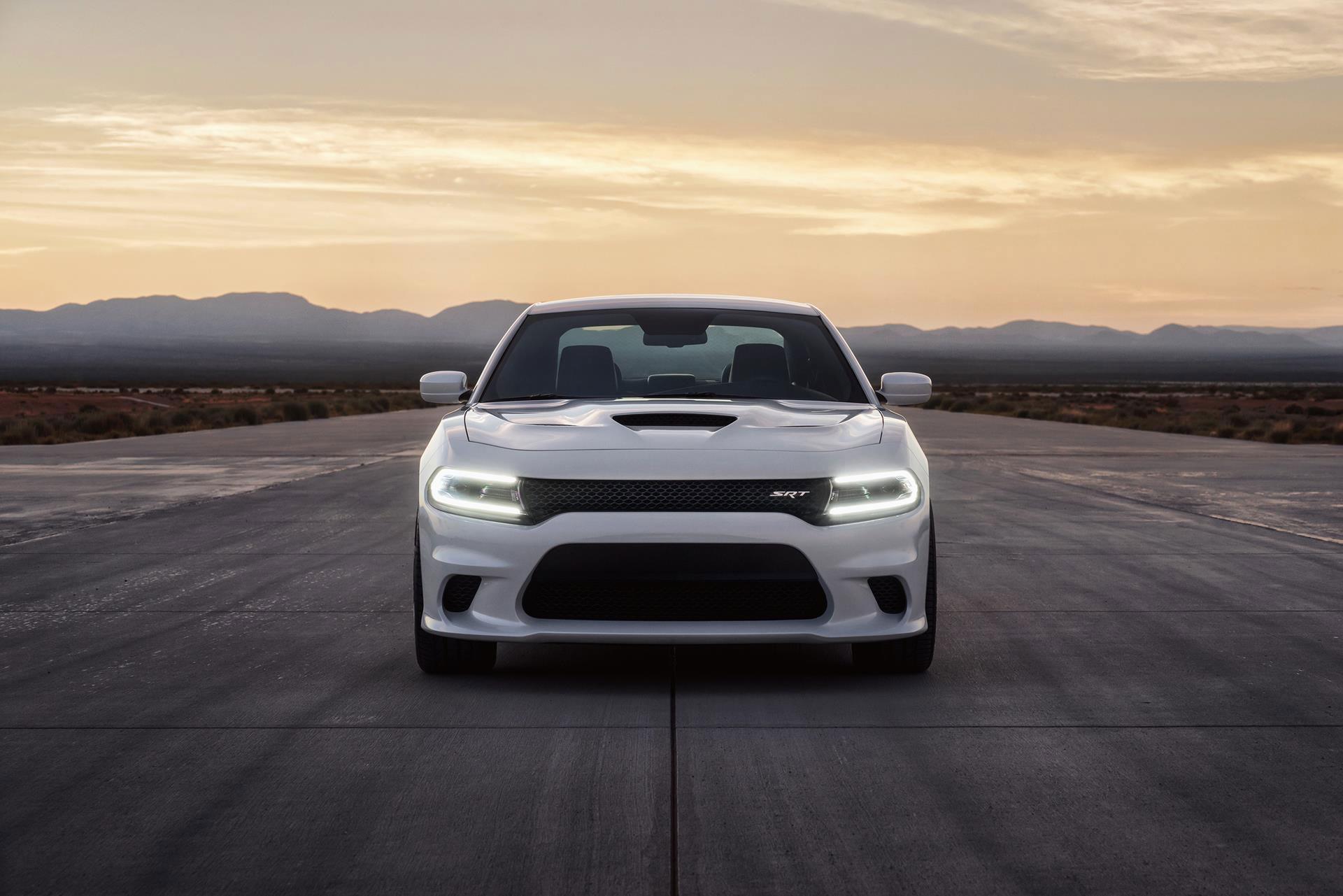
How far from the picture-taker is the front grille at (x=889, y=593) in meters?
5.37

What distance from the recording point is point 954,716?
16.8ft

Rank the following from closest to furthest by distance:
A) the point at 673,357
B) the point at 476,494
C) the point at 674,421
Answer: the point at 476,494, the point at 674,421, the point at 673,357

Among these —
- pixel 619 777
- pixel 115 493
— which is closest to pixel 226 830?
pixel 619 777

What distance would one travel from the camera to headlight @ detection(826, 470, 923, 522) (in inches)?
209

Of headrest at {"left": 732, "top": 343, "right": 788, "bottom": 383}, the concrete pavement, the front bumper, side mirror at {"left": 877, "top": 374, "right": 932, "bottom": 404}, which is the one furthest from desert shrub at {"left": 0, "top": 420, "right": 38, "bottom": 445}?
the front bumper

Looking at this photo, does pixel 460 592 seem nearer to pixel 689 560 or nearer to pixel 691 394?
pixel 689 560

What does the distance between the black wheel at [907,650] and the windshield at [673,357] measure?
3.97 feet

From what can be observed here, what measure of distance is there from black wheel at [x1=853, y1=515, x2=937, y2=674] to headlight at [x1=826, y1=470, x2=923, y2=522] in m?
0.20

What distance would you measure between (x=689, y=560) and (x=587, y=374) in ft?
5.94

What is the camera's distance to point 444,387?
6.69 m

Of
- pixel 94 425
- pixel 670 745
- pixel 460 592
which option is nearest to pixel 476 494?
pixel 460 592

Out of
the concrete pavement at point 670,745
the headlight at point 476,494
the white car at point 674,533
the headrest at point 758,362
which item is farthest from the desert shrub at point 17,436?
the white car at point 674,533

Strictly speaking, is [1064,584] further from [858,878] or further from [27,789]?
[27,789]

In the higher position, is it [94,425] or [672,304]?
[672,304]
